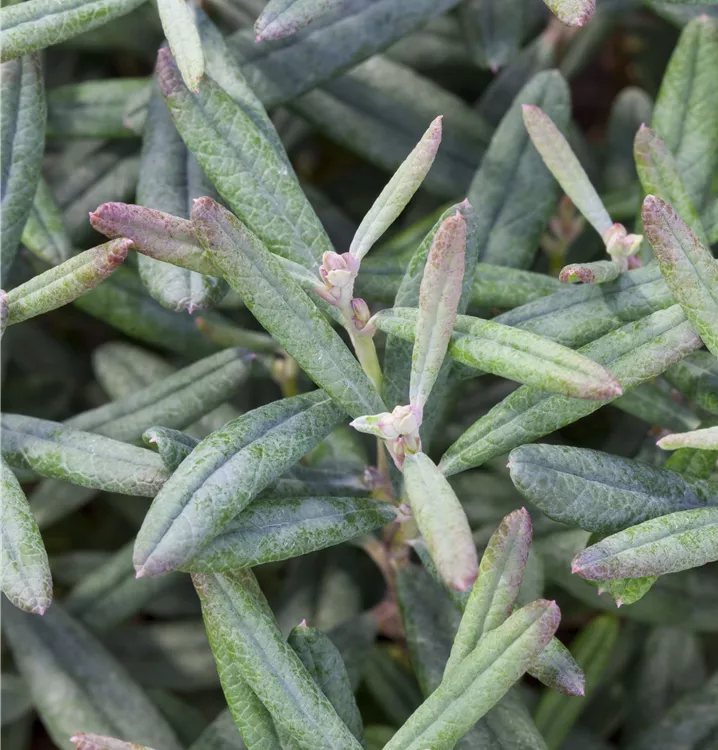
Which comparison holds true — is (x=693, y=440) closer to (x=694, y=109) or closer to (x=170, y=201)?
(x=694, y=109)

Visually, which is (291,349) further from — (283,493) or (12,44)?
(12,44)

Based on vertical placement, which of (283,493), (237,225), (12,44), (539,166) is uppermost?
(12,44)

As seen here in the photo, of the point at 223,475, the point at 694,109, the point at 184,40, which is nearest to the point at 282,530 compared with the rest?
the point at 223,475

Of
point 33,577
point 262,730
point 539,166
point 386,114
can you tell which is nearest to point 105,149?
point 386,114

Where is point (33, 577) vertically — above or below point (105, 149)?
below

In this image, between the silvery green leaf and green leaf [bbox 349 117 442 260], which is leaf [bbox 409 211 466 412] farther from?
the silvery green leaf

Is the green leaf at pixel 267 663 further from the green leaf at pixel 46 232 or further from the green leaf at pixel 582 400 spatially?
the green leaf at pixel 46 232
